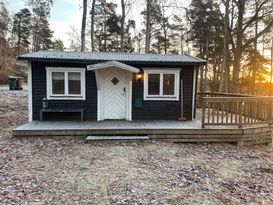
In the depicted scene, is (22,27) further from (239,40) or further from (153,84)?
(153,84)

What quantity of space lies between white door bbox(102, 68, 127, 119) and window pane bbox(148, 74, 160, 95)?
34.0 inches

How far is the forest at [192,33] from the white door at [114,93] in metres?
6.85

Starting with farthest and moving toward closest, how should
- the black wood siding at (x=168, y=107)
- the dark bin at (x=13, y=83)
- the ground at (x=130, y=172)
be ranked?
the dark bin at (x=13, y=83), the black wood siding at (x=168, y=107), the ground at (x=130, y=172)

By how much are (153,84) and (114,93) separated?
1386 mm

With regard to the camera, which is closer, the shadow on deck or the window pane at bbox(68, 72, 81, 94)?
the shadow on deck

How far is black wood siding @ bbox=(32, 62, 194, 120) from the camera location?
8219 mm

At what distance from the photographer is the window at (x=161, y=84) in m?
8.55

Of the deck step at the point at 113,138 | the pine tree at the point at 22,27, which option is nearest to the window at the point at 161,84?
the deck step at the point at 113,138

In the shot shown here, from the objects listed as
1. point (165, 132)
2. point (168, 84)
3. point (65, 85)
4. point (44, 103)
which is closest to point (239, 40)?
point (168, 84)

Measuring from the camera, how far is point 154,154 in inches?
233

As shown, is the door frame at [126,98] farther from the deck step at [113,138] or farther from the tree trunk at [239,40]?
the tree trunk at [239,40]

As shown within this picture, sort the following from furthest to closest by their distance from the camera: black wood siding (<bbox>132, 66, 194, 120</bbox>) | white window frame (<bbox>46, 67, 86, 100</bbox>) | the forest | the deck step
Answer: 1. the forest
2. black wood siding (<bbox>132, 66, 194, 120</bbox>)
3. white window frame (<bbox>46, 67, 86, 100</bbox>)
4. the deck step

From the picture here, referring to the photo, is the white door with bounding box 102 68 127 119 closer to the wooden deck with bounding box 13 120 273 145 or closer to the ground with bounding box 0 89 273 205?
the wooden deck with bounding box 13 120 273 145

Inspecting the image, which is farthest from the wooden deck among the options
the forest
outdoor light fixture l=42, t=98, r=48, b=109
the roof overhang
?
the forest
